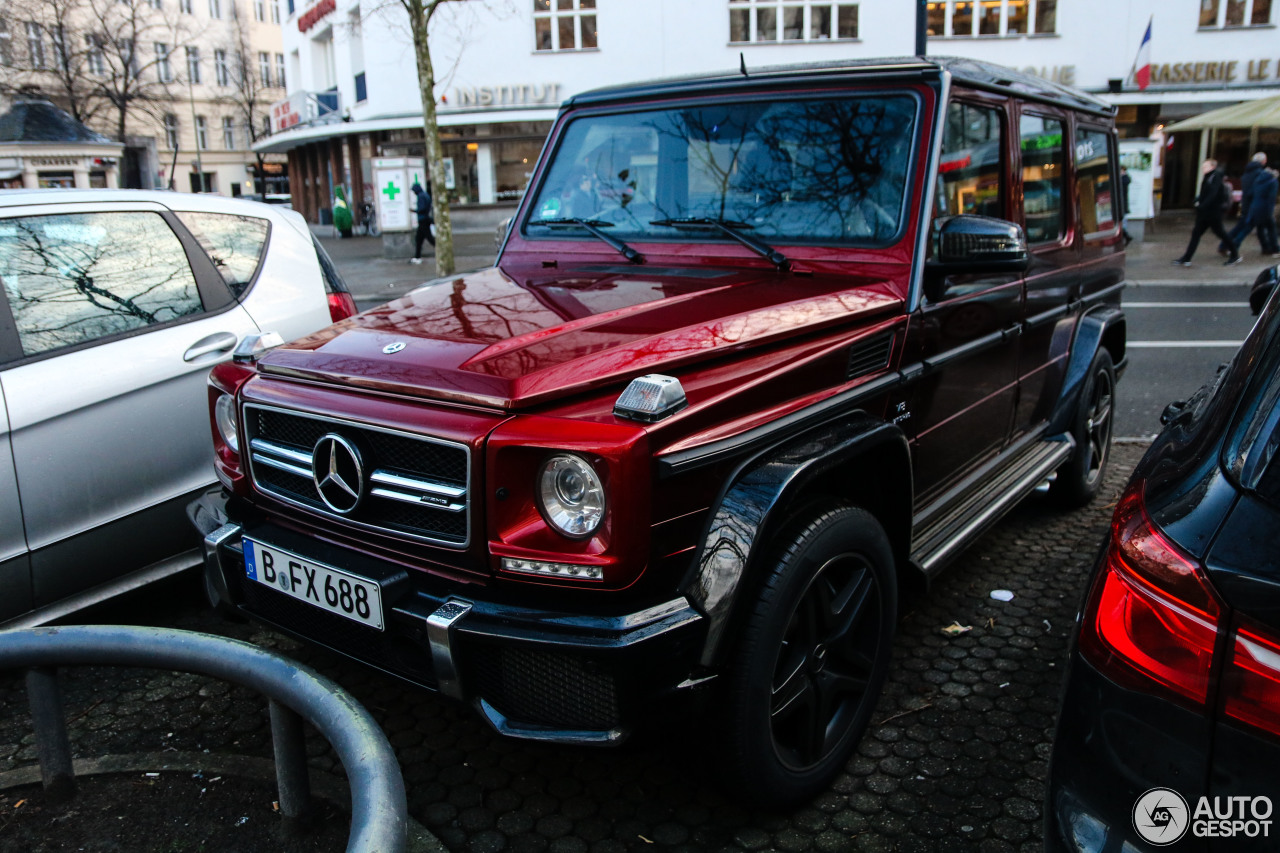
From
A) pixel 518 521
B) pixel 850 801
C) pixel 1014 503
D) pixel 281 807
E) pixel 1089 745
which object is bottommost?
pixel 850 801

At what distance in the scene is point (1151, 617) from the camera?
154 cm

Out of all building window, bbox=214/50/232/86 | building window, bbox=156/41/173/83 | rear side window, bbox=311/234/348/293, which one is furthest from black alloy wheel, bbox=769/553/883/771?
building window, bbox=214/50/232/86

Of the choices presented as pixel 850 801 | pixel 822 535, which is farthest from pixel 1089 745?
pixel 850 801

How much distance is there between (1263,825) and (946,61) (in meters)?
2.88

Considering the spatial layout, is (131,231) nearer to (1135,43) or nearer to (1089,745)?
(1089,745)

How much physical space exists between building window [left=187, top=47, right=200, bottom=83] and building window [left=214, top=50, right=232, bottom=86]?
116 cm

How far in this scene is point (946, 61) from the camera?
353 centimetres

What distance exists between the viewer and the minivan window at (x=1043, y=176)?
13.7ft

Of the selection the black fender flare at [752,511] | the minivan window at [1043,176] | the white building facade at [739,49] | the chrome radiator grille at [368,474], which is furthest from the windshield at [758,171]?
the white building facade at [739,49]

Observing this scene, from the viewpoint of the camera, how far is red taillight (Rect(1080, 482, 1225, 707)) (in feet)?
4.76

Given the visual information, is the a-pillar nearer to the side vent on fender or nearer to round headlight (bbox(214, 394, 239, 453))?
round headlight (bbox(214, 394, 239, 453))

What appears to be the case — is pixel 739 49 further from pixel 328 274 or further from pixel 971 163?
pixel 971 163

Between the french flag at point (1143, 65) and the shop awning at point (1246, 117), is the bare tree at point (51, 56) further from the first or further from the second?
the shop awning at point (1246, 117)

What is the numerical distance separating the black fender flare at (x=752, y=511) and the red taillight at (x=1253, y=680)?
104 centimetres
